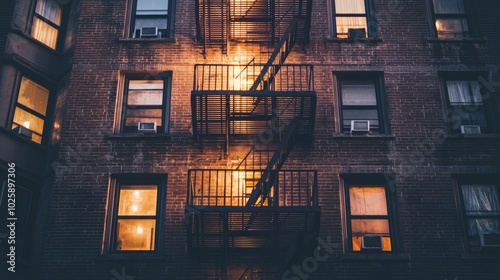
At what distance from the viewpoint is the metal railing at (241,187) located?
45.6 ft

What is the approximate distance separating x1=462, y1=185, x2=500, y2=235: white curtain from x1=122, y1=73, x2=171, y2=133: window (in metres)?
7.34

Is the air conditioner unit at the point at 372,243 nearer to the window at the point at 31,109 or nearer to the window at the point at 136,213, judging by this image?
the window at the point at 136,213

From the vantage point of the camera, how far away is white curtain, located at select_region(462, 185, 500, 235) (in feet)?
46.8

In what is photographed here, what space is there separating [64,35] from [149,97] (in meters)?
3.31

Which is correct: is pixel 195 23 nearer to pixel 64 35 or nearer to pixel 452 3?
pixel 64 35

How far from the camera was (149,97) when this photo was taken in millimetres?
15914

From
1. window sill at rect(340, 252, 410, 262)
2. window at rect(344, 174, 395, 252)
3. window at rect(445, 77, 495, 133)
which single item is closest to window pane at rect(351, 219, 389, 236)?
window at rect(344, 174, 395, 252)

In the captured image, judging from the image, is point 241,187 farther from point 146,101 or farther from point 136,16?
point 136,16

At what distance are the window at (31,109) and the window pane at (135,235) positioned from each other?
3.30m

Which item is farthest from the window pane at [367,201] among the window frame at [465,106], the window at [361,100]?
the window frame at [465,106]

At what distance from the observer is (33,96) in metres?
15.8

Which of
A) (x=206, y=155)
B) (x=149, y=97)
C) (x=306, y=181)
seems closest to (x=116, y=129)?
(x=149, y=97)

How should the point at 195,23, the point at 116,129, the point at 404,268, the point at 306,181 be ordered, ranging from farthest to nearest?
the point at 195,23, the point at 116,129, the point at 306,181, the point at 404,268

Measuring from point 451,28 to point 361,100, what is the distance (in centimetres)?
348
